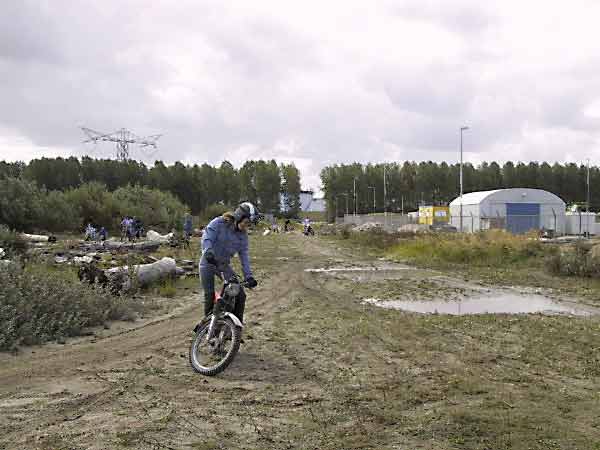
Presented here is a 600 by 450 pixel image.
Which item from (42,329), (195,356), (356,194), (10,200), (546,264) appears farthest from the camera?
(356,194)

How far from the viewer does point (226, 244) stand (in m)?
6.47

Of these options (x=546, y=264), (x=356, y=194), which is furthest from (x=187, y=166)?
(x=546, y=264)

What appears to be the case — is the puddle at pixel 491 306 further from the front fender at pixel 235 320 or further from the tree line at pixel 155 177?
the tree line at pixel 155 177

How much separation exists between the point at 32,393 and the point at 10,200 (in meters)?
23.1

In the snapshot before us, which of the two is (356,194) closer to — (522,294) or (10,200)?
(10,200)

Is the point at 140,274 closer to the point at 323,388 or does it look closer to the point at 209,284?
the point at 209,284

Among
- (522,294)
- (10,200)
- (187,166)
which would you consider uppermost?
(187,166)

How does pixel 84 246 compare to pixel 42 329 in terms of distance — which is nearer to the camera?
pixel 42 329

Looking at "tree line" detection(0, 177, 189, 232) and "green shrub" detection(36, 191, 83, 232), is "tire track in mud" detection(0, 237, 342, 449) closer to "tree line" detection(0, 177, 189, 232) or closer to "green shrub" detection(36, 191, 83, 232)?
"tree line" detection(0, 177, 189, 232)

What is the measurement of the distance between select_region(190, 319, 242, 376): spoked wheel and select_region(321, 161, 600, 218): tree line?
93338 millimetres

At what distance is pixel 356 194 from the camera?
100 metres

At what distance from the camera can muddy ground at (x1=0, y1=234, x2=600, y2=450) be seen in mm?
4094

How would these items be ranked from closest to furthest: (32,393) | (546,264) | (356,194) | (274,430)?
1. (274,430)
2. (32,393)
3. (546,264)
4. (356,194)

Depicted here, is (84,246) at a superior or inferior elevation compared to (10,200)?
inferior
